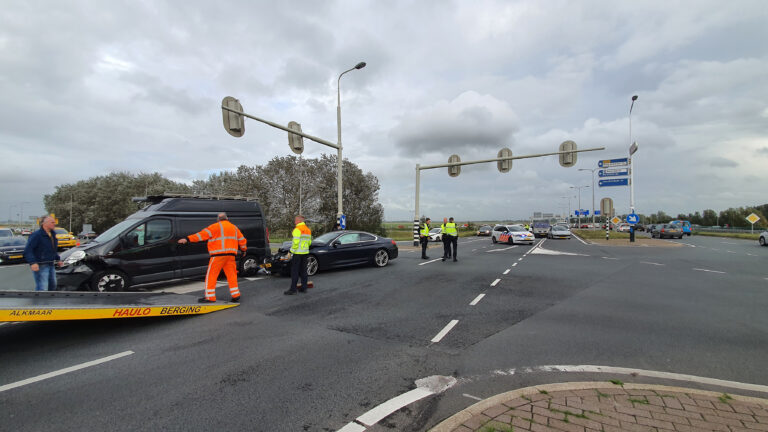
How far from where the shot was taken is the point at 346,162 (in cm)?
4153

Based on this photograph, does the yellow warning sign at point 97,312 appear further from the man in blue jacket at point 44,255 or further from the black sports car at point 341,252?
the black sports car at point 341,252

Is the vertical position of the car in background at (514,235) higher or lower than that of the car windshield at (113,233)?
lower

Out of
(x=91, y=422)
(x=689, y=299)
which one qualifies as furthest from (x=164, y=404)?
(x=689, y=299)

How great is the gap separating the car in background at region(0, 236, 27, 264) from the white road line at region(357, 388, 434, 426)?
19.5 meters

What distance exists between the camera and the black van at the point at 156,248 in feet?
23.3

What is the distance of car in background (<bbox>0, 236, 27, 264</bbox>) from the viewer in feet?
48.0

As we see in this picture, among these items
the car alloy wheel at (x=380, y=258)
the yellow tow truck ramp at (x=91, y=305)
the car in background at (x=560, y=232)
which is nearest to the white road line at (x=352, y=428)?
the yellow tow truck ramp at (x=91, y=305)

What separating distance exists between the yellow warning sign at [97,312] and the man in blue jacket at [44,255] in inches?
114

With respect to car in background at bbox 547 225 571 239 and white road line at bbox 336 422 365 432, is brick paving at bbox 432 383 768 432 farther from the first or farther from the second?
car in background at bbox 547 225 571 239

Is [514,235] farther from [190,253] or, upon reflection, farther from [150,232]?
[150,232]

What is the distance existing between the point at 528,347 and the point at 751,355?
8.12 ft

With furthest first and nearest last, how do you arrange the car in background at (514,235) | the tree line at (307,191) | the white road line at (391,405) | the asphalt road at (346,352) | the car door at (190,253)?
the tree line at (307,191) < the car in background at (514,235) < the car door at (190,253) < the asphalt road at (346,352) < the white road line at (391,405)

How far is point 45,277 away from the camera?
6457 millimetres

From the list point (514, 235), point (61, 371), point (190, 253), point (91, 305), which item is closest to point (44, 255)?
point (190, 253)
